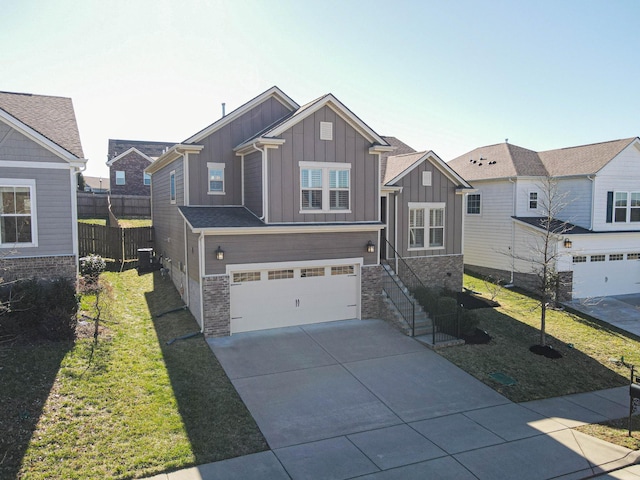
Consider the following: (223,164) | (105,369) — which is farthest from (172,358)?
(223,164)

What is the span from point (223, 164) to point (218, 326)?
19.8 feet

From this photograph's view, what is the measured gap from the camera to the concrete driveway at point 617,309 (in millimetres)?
18703

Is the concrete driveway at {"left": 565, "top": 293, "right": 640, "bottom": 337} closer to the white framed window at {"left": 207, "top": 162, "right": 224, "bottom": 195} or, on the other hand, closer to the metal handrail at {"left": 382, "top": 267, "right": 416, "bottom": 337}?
the metal handrail at {"left": 382, "top": 267, "right": 416, "bottom": 337}

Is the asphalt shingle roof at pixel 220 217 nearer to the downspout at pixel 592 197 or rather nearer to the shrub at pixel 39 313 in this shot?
the shrub at pixel 39 313

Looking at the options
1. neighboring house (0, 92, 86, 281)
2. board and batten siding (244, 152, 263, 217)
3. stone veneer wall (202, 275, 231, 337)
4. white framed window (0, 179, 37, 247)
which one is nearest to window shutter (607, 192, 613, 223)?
board and batten siding (244, 152, 263, 217)

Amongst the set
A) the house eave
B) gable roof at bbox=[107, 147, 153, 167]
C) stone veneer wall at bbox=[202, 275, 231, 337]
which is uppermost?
gable roof at bbox=[107, 147, 153, 167]

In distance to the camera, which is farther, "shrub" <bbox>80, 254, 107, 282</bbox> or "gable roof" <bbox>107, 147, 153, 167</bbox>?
"gable roof" <bbox>107, 147, 153, 167</bbox>

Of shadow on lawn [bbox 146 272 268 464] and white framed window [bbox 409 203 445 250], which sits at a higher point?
white framed window [bbox 409 203 445 250]

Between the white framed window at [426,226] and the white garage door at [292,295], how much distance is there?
4.69 meters

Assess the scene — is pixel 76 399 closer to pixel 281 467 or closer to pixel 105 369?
pixel 105 369

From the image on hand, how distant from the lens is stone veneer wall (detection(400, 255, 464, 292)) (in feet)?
67.1

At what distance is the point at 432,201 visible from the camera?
20594 millimetres

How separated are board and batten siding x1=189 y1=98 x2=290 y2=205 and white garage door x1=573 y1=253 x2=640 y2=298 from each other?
51.6 feet

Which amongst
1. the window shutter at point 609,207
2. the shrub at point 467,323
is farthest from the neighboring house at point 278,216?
the window shutter at point 609,207
